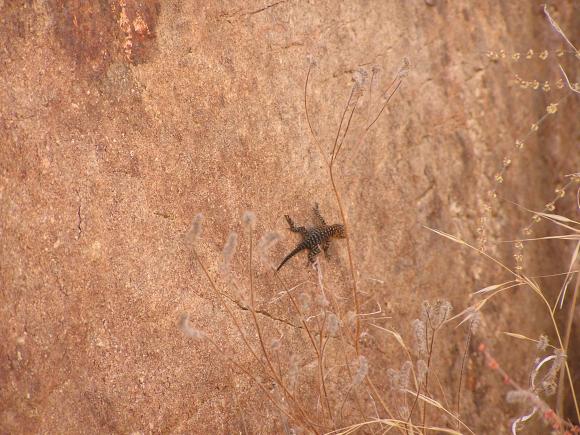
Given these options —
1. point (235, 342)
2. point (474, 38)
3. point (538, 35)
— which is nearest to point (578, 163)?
point (538, 35)

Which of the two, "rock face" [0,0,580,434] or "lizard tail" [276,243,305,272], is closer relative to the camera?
"rock face" [0,0,580,434]

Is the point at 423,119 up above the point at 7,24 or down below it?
below

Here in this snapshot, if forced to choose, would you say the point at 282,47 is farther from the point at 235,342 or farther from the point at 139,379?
the point at 139,379

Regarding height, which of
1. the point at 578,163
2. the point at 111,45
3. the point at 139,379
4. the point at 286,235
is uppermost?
the point at 111,45

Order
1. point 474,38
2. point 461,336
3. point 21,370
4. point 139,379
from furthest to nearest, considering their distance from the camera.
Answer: point 474,38
point 461,336
point 139,379
point 21,370

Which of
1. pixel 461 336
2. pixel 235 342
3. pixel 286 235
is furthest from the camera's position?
pixel 461 336
